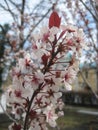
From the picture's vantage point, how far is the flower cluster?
159cm

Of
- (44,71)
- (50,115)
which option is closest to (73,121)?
(50,115)

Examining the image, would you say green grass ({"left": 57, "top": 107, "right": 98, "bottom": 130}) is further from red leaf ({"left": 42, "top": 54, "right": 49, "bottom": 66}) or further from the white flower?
red leaf ({"left": 42, "top": 54, "right": 49, "bottom": 66})

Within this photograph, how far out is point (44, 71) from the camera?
64.2 inches

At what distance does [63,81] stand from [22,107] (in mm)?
267

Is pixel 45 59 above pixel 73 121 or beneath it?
above

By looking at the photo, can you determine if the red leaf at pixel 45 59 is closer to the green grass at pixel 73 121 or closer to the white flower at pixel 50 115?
the white flower at pixel 50 115

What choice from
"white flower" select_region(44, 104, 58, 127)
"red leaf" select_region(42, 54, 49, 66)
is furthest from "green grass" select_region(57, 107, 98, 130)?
"red leaf" select_region(42, 54, 49, 66)

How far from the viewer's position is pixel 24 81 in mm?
1646

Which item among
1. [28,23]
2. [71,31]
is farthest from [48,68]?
[28,23]

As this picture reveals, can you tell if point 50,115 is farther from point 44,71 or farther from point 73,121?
point 73,121

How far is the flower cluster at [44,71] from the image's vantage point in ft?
5.22

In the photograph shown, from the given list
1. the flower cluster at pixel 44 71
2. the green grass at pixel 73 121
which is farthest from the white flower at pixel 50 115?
the green grass at pixel 73 121

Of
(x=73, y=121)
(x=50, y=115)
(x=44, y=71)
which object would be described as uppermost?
(x=44, y=71)

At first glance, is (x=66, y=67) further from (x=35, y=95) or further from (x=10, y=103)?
(x=10, y=103)
